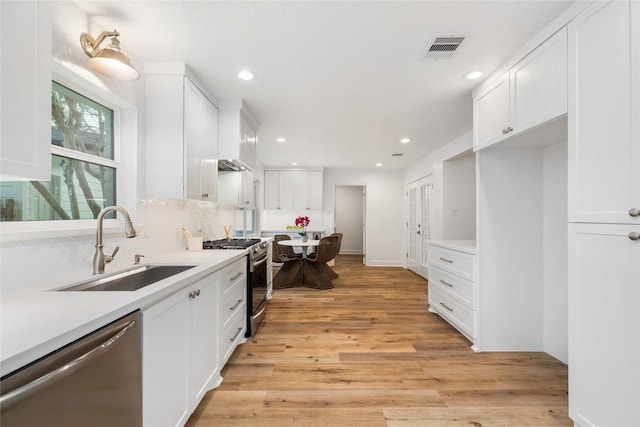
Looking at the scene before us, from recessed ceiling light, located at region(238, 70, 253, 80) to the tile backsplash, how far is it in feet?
4.27

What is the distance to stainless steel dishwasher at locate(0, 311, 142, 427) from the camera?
25.4 inches

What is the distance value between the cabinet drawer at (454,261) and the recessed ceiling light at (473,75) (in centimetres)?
160

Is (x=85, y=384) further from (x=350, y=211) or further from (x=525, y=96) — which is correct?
(x=350, y=211)

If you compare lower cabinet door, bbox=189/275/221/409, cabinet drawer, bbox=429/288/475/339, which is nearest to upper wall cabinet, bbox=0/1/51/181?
lower cabinet door, bbox=189/275/221/409

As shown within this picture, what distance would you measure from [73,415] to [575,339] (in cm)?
→ 227

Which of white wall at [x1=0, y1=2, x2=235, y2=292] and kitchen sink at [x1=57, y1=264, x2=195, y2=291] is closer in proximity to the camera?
white wall at [x1=0, y1=2, x2=235, y2=292]

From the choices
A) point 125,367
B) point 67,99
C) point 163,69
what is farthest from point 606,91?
point 67,99

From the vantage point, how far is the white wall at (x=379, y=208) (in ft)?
21.8

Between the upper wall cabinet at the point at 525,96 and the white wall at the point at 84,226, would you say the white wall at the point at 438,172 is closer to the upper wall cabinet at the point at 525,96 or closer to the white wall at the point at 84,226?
the upper wall cabinet at the point at 525,96

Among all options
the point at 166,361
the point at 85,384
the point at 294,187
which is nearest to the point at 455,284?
the point at 166,361

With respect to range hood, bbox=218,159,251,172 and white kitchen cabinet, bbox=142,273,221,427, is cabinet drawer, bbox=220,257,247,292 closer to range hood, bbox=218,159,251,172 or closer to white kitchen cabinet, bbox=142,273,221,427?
white kitchen cabinet, bbox=142,273,221,427

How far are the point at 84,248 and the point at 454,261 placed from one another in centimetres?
307

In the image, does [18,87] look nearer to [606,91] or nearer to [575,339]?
[606,91]

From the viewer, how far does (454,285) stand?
2.75 metres
